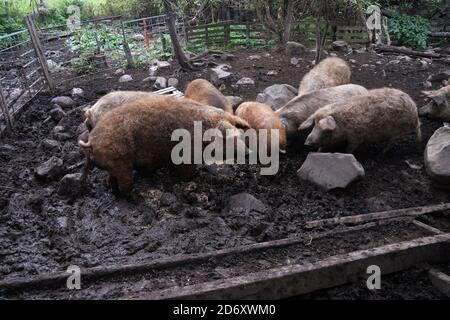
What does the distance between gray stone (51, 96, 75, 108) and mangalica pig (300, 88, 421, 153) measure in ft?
16.6

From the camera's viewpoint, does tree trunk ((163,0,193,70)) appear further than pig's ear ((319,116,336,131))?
Yes

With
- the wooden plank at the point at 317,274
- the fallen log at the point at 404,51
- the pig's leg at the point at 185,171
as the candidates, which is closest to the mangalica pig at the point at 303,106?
the pig's leg at the point at 185,171

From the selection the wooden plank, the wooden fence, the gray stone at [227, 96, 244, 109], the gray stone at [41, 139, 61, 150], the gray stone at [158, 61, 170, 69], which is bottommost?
the wooden plank

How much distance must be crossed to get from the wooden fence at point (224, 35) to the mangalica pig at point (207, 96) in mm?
6312

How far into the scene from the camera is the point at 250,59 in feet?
35.3

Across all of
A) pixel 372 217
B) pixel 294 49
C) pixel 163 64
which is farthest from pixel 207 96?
pixel 294 49

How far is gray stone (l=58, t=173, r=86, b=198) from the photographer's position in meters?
4.90

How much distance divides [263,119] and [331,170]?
4.52 ft

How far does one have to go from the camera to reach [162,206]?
4.70m

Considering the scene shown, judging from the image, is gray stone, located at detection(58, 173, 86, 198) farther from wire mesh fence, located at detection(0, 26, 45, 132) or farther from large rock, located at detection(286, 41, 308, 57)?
large rock, located at detection(286, 41, 308, 57)

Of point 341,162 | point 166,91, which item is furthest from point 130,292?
point 166,91

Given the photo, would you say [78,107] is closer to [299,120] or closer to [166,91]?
[166,91]

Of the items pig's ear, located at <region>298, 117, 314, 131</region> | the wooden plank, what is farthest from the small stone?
the wooden plank

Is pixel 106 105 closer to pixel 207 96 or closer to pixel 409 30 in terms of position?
pixel 207 96
